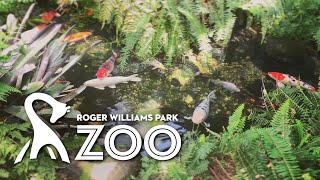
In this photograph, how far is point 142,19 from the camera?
2.47 meters

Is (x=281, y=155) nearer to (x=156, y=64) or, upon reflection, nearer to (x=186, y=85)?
(x=186, y=85)

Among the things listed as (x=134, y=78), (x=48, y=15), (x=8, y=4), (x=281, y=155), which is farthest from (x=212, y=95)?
(x=8, y=4)

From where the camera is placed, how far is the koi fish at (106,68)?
7.92 feet

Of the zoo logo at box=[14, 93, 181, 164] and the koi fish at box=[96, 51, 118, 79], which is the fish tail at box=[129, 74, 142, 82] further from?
the zoo logo at box=[14, 93, 181, 164]

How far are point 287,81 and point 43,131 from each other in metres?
1.45

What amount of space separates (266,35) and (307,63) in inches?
13.3

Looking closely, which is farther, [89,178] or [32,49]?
[32,49]

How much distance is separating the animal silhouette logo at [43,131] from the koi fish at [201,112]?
0.72 meters

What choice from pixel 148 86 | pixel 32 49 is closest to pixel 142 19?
pixel 148 86

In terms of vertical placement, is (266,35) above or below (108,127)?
above

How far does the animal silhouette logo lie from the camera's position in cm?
206

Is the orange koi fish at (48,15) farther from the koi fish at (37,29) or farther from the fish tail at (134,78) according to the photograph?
the fish tail at (134,78)

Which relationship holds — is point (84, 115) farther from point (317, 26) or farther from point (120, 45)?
point (317, 26)

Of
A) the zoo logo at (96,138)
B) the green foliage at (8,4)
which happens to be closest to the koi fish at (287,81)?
the zoo logo at (96,138)
